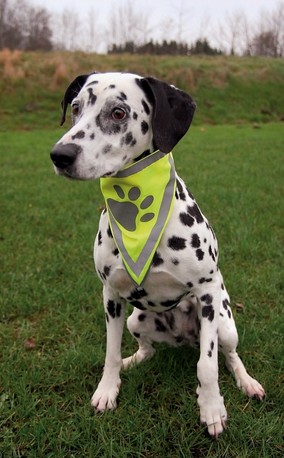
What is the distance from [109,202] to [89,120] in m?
0.49

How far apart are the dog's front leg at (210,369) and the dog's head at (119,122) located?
0.78 m

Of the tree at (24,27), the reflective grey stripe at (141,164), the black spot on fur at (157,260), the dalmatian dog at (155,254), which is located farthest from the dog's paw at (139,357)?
the tree at (24,27)

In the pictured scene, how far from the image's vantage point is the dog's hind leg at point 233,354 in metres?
2.53

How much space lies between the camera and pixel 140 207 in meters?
2.33

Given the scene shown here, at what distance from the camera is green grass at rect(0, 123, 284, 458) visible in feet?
7.40

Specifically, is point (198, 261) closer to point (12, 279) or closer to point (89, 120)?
point (89, 120)

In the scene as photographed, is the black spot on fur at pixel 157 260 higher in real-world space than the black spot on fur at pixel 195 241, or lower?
lower

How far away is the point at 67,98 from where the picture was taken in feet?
8.14

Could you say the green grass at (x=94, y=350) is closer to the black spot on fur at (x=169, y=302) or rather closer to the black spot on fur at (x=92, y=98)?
the black spot on fur at (x=169, y=302)

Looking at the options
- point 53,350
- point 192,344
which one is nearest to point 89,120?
point 192,344

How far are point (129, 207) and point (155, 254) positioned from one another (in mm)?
270

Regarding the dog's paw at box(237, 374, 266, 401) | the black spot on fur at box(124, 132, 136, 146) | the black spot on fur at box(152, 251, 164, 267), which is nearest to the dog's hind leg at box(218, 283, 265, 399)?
the dog's paw at box(237, 374, 266, 401)

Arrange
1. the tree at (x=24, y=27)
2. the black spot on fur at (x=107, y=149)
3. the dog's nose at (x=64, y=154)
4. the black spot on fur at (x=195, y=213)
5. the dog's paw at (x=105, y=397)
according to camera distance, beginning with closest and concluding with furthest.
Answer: the dog's nose at (x=64, y=154) < the black spot on fur at (x=107, y=149) < the black spot on fur at (x=195, y=213) < the dog's paw at (x=105, y=397) < the tree at (x=24, y=27)

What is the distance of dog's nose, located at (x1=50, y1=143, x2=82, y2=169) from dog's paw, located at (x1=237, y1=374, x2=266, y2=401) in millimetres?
1556
